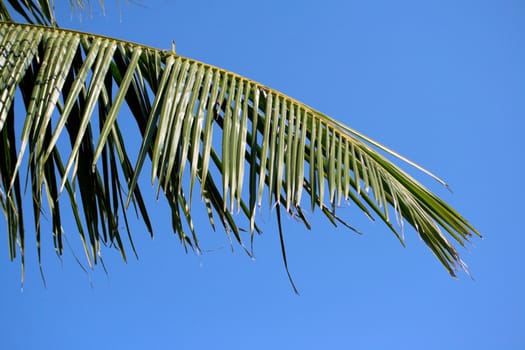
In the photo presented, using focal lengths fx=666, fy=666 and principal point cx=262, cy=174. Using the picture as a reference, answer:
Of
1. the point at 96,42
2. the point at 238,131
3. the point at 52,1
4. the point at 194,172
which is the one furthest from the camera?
the point at 52,1

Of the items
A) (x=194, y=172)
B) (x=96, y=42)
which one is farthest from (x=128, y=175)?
(x=96, y=42)

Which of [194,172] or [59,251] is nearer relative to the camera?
[194,172]

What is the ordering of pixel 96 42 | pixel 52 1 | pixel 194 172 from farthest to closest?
pixel 52 1
pixel 96 42
pixel 194 172

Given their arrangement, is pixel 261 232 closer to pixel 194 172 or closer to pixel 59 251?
pixel 194 172

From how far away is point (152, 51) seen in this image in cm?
210

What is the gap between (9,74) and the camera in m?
1.89

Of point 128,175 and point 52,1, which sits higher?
point 52,1

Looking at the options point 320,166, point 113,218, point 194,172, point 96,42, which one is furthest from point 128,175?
point 320,166

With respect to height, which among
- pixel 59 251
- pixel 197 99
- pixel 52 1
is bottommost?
pixel 59 251

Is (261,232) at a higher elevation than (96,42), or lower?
lower

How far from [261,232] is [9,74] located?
902 mm

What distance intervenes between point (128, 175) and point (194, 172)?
0.98 ft

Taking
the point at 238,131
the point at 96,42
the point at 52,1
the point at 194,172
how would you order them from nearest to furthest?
the point at 194,172 → the point at 238,131 → the point at 96,42 → the point at 52,1

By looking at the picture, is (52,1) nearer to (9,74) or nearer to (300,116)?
(9,74)
